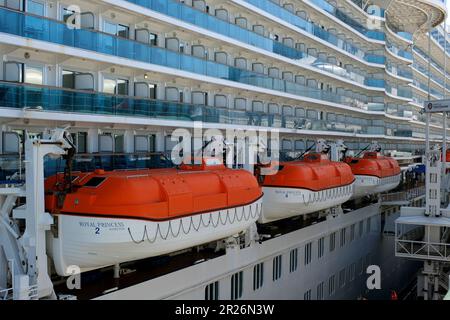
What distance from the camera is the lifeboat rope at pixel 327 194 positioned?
16078 millimetres

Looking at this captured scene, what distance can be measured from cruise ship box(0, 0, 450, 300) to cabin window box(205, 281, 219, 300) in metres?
0.14

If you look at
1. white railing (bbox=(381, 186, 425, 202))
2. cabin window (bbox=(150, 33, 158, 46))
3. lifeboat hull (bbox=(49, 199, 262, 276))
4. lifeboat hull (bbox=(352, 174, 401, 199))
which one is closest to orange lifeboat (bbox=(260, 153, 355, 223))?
cabin window (bbox=(150, 33, 158, 46))

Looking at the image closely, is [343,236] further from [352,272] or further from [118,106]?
[118,106]

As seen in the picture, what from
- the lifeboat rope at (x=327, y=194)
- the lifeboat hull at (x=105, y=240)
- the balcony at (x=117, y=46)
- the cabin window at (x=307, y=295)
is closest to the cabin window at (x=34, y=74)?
the balcony at (x=117, y=46)

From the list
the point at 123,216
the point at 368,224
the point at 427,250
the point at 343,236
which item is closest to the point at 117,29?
the point at 123,216

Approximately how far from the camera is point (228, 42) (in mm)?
18469

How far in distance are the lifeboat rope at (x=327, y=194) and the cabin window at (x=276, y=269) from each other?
2064 mm

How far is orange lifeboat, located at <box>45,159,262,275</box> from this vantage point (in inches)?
368

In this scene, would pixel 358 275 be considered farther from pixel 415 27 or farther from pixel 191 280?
pixel 415 27

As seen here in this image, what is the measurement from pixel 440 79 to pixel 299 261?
46.7 meters

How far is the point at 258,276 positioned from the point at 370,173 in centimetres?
1048

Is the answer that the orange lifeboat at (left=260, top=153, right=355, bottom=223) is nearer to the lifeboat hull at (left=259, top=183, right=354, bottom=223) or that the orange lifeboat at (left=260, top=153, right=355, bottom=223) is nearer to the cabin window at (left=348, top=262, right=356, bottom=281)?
the lifeboat hull at (left=259, top=183, right=354, bottom=223)

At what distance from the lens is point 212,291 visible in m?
13.1
